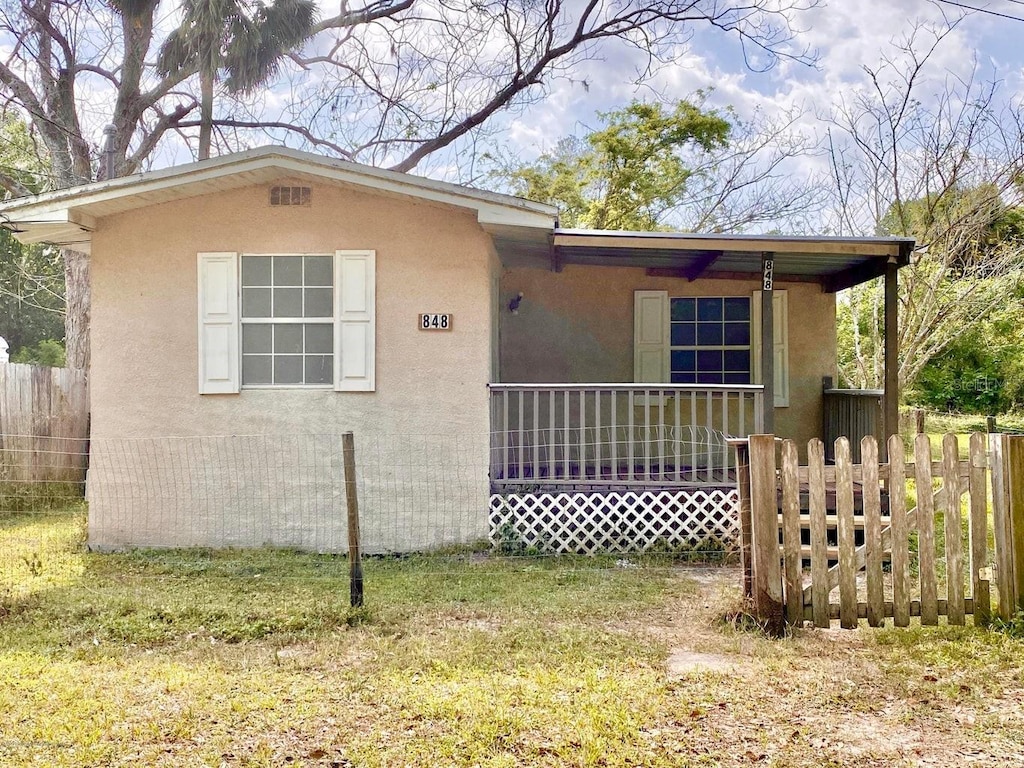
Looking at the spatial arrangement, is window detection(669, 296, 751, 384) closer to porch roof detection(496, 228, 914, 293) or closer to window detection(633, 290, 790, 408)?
window detection(633, 290, 790, 408)

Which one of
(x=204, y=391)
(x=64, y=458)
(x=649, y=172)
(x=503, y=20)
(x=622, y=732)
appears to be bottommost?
(x=622, y=732)

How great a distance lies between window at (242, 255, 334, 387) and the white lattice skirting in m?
2.33

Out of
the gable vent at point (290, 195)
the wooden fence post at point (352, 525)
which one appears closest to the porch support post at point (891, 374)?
the wooden fence post at point (352, 525)

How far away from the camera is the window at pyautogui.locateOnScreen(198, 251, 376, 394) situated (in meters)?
7.95

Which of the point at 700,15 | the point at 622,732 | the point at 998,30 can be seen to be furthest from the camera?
the point at 700,15

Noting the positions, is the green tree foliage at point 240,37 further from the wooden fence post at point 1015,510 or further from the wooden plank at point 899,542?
the wooden fence post at point 1015,510

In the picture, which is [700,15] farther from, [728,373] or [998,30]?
[728,373]

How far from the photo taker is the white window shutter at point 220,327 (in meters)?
7.97

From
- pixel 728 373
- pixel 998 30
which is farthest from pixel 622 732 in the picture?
pixel 998 30

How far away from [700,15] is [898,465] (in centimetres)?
1769

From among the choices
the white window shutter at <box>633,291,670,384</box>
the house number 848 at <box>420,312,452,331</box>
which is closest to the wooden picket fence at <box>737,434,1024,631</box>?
the house number 848 at <box>420,312,452,331</box>

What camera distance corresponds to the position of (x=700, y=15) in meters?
19.5

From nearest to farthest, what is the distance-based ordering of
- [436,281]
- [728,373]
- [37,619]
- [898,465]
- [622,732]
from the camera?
[622,732]
[898,465]
[37,619]
[436,281]
[728,373]

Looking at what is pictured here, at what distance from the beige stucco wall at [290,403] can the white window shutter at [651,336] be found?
119 inches
